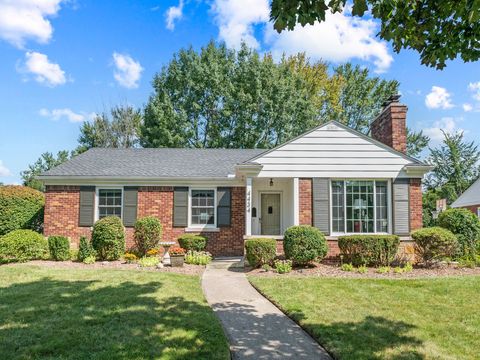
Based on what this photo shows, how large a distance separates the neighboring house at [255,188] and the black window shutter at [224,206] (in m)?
0.04

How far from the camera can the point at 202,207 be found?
13.4 m

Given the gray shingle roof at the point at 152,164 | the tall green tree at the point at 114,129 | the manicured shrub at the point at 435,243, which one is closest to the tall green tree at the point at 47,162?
the tall green tree at the point at 114,129

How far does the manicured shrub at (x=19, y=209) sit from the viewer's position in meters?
14.1

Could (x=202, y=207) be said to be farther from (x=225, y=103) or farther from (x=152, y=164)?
(x=225, y=103)

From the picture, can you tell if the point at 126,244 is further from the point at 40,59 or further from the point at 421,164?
the point at 421,164

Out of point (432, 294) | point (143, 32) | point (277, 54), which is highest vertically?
point (277, 54)

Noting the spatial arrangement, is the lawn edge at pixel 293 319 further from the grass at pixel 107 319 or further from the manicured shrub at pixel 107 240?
the manicured shrub at pixel 107 240

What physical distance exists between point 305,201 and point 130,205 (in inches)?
250

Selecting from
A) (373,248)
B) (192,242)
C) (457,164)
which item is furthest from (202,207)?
(457,164)

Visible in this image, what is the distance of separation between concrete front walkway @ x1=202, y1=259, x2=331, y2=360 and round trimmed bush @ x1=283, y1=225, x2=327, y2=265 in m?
2.01

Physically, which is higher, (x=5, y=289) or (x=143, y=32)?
(x=143, y=32)

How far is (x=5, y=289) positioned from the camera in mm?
7172

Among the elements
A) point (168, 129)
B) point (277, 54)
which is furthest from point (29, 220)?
point (277, 54)

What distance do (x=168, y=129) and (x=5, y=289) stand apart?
19406 millimetres
